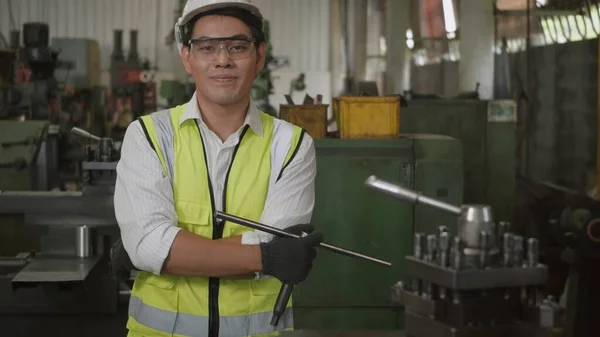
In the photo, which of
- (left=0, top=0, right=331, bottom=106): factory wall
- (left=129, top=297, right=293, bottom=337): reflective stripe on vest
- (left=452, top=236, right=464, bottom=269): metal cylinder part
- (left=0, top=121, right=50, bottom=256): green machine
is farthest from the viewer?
(left=0, top=0, right=331, bottom=106): factory wall

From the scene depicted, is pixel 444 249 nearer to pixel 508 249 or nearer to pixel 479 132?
pixel 508 249

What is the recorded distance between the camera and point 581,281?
2814 mm

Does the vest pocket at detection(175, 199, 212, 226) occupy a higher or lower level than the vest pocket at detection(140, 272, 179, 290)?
higher

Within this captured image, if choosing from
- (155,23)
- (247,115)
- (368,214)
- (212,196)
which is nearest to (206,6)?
(247,115)

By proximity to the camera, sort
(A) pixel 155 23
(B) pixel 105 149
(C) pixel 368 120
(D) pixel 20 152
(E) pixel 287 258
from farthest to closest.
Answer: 1. (A) pixel 155 23
2. (D) pixel 20 152
3. (C) pixel 368 120
4. (B) pixel 105 149
5. (E) pixel 287 258

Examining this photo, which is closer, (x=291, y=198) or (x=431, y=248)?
(x=431, y=248)

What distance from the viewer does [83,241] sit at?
2402mm

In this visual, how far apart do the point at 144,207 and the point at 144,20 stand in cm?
547

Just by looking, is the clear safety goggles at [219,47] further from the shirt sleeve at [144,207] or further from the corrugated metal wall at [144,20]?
the corrugated metal wall at [144,20]

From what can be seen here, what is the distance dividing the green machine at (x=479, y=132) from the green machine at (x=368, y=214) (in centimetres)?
91

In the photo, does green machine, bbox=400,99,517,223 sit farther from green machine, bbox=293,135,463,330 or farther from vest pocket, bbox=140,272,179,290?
vest pocket, bbox=140,272,179,290

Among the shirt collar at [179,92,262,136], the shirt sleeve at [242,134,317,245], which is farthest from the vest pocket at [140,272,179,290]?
the shirt collar at [179,92,262,136]

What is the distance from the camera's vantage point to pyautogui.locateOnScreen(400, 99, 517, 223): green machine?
11.8ft

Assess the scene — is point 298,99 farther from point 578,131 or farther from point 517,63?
point 578,131
